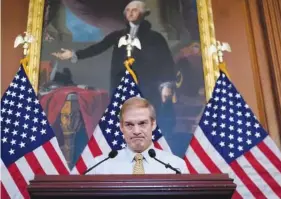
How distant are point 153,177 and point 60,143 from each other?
273cm

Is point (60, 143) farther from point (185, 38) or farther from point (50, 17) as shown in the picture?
point (185, 38)

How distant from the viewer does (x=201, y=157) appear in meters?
3.63

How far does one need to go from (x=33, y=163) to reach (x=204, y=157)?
1.58 metres

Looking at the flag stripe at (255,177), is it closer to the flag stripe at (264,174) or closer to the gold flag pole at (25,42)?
the flag stripe at (264,174)

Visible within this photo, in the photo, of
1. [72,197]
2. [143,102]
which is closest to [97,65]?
[143,102]

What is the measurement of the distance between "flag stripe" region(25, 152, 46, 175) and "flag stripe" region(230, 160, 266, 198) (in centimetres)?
175

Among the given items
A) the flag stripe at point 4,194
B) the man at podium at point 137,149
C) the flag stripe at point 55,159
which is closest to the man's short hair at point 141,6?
the flag stripe at point 55,159

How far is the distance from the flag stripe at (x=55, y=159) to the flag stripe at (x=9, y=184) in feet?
1.27

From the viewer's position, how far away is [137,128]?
7.36 feet

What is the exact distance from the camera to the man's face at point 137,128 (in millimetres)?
2248

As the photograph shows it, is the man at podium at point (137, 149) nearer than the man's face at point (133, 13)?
Yes

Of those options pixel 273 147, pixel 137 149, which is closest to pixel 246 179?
pixel 273 147

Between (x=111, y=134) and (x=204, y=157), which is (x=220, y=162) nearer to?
(x=204, y=157)

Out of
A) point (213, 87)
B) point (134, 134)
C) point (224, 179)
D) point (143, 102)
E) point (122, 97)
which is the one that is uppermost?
point (213, 87)
